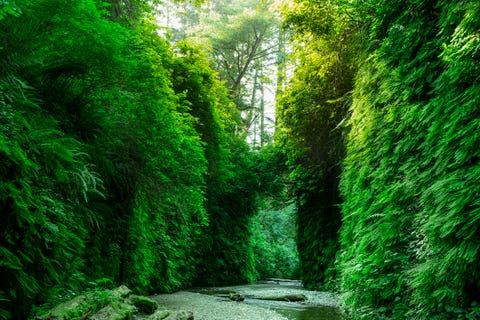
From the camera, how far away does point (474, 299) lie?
149 inches

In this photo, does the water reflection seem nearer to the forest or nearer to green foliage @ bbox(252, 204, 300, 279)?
the forest

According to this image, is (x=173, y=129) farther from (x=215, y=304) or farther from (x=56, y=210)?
(x=215, y=304)

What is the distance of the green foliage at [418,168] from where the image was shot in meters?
3.83

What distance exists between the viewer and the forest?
403 centimetres

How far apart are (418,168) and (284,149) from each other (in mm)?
7763

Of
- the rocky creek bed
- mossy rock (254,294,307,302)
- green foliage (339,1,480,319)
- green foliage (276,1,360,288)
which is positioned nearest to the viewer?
green foliage (339,1,480,319)

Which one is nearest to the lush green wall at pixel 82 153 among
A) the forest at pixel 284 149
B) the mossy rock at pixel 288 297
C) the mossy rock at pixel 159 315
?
the forest at pixel 284 149

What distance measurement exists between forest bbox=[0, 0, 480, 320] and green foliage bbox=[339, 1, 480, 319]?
24 millimetres

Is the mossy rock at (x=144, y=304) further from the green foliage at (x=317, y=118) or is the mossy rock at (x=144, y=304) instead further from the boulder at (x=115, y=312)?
the green foliage at (x=317, y=118)

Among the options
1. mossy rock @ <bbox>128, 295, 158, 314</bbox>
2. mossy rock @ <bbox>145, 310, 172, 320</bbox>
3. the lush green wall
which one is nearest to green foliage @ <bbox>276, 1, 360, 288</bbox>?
the lush green wall

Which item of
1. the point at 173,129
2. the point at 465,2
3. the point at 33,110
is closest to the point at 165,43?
the point at 173,129

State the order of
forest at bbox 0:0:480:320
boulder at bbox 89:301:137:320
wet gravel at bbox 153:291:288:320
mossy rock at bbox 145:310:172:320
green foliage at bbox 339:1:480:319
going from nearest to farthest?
Result: 1. green foliage at bbox 339:1:480:319
2. forest at bbox 0:0:480:320
3. boulder at bbox 89:301:137:320
4. mossy rock at bbox 145:310:172:320
5. wet gravel at bbox 153:291:288:320

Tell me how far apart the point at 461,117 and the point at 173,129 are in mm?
5079

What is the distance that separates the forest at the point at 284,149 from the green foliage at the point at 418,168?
0.9 inches
